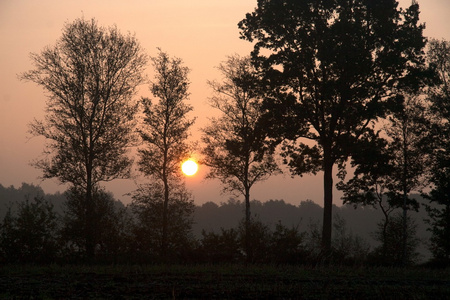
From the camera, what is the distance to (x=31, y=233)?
32.7 m

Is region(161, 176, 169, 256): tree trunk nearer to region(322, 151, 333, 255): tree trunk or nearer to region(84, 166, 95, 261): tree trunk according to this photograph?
region(84, 166, 95, 261): tree trunk

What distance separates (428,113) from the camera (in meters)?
50.7

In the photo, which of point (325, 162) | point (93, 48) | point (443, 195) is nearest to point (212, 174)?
point (325, 162)

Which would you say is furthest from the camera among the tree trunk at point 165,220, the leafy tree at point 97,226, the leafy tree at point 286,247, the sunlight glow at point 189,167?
the sunlight glow at point 189,167

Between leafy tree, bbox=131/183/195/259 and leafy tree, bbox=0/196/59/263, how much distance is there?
7.32 m

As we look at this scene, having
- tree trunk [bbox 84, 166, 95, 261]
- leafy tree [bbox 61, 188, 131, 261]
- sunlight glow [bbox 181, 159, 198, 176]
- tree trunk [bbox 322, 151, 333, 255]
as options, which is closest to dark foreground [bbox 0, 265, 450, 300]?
leafy tree [bbox 61, 188, 131, 261]

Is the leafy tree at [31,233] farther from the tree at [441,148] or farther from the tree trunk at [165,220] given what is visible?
the tree at [441,148]

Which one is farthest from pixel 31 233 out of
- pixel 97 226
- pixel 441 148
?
pixel 441 148

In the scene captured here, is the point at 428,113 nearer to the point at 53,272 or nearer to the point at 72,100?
the point at 72,100

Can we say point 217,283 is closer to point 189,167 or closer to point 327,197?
point 327,197

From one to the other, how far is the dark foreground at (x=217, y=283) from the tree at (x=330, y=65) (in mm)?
11045

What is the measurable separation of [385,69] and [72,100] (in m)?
22.5

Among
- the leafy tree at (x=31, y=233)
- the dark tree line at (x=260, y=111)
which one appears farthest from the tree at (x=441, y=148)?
the leafy tree at (x=31, y=233)

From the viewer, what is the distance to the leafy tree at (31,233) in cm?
3206
